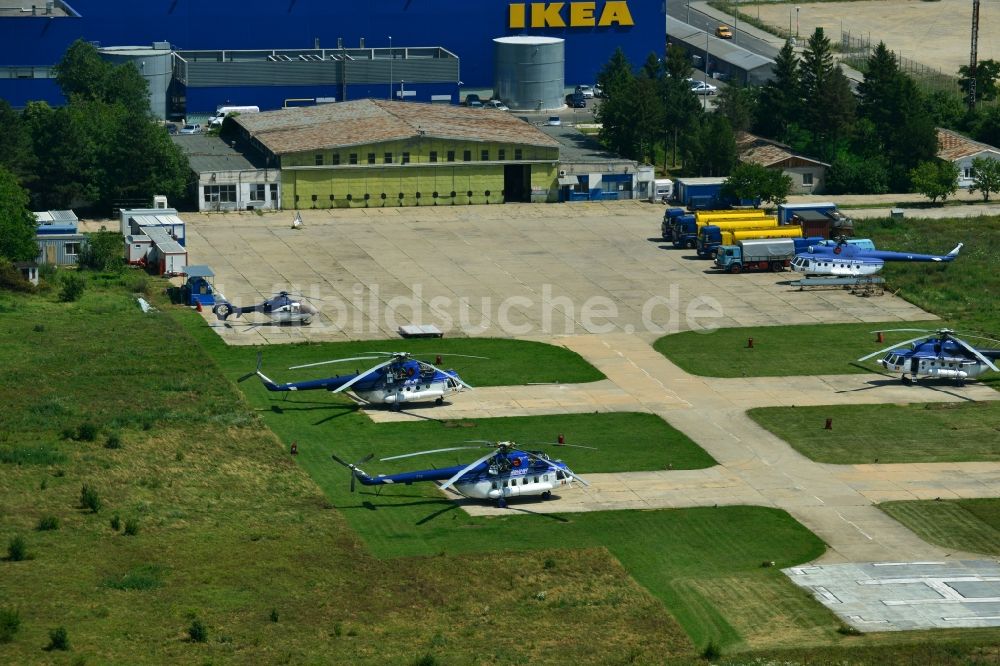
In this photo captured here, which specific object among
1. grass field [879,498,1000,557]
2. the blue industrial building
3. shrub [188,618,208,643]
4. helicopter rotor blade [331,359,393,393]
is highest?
the blue industrial building

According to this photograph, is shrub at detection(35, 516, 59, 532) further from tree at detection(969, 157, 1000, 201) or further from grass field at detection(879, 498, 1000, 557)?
tree at detection(969, 157, 1000, 201)

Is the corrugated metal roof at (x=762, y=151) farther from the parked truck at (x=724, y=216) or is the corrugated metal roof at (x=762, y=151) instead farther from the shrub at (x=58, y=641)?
the shrub at (x=58, y=641)

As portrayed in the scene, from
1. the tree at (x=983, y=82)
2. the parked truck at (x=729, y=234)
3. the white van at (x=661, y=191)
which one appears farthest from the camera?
the tree at (x=983, y=82)

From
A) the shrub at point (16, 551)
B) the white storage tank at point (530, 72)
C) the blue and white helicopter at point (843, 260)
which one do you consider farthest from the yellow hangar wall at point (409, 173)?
the shrub at point (16, 551)

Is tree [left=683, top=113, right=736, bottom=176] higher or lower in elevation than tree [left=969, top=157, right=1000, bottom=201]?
higher

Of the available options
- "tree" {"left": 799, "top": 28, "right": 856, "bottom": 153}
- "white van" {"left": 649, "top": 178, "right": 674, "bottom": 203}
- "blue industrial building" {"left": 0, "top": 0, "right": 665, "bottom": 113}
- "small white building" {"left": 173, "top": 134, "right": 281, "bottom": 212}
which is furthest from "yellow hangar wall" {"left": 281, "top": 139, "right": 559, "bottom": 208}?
"blue industrial building" {"left": 0, "top": 0, "right": 665, "bottom": 113}

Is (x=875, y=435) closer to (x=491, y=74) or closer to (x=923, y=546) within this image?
(x=923, y=546)
